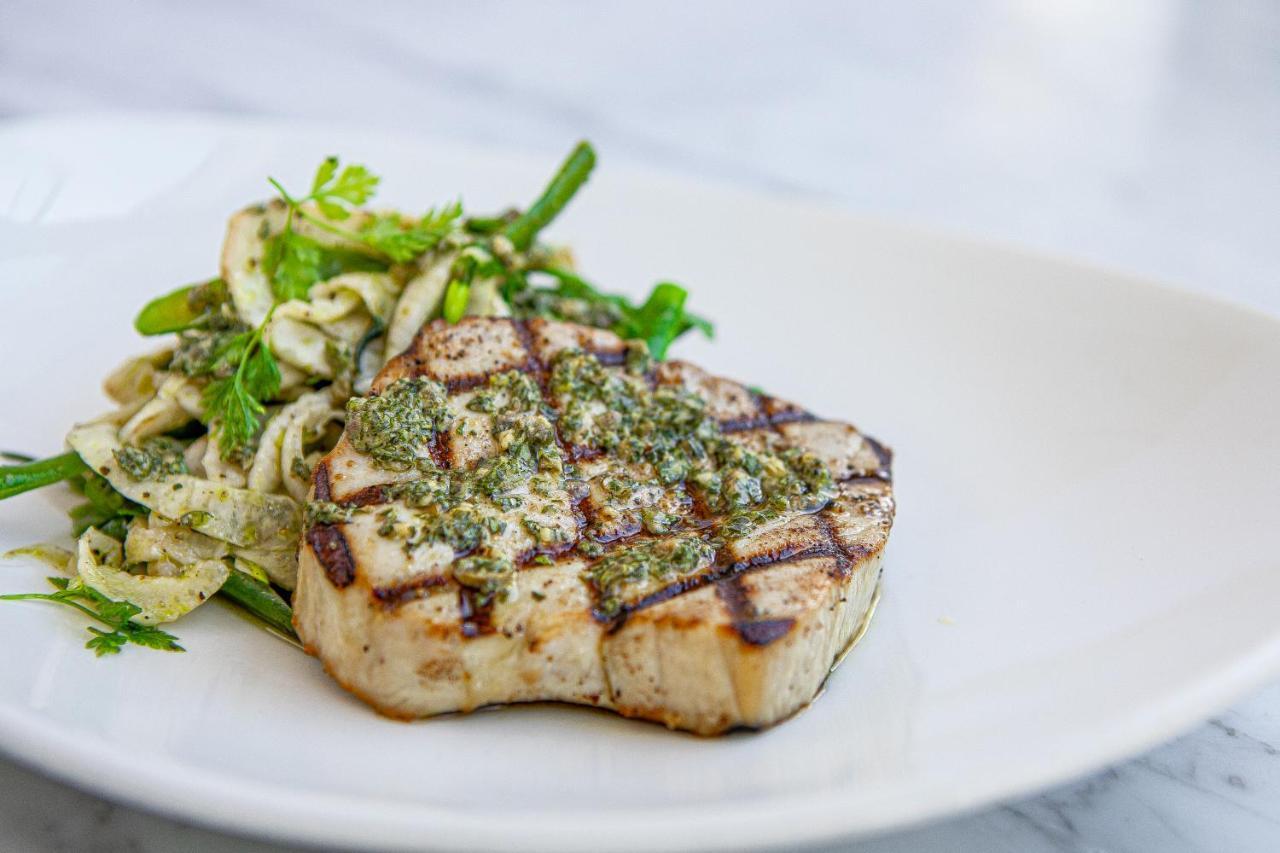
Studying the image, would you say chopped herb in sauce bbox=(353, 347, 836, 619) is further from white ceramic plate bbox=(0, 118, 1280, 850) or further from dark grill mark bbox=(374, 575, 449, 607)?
white ceramic plate bbox=(0, 118, 1280, 850)

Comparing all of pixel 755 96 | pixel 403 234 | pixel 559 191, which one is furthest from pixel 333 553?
pixel 755 96

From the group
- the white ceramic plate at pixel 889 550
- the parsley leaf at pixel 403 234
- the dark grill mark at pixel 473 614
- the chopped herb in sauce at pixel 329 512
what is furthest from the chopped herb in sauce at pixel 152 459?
the dark grill mark at pixel 473 614

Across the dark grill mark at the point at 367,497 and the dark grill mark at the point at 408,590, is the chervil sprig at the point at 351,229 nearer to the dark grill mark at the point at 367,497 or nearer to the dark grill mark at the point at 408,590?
the dark grill mark at the point at 367,497

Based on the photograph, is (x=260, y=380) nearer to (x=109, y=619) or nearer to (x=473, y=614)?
(x=109, y=619)

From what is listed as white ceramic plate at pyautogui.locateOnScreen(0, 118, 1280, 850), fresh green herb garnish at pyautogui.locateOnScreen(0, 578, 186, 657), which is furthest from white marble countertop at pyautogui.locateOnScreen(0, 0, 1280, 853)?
fresh green herb garnish at pyautogui.locateOnScreen(0, 578, 186, 657)

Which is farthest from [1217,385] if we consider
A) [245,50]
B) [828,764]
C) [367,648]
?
[245,50]
